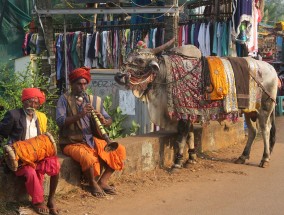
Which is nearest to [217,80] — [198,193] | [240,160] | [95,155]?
[240,160]

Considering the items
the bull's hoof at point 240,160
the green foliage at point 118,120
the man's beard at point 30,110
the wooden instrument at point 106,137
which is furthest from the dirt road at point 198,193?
the green foliage at point 118,120

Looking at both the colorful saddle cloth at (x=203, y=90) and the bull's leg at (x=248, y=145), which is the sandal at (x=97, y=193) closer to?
the colorful saddle cloth at (x=203, y=90)

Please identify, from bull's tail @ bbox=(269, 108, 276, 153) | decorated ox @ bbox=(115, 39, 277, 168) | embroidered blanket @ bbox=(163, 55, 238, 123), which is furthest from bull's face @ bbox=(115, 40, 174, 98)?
bull's tail @ bbox=(269, 108, 276, 153)

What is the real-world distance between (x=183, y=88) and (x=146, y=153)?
1097 mm

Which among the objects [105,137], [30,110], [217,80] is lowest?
[105,137]

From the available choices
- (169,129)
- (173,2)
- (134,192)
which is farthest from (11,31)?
(134,192)

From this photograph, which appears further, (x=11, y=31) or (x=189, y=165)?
(x=11, y=31)

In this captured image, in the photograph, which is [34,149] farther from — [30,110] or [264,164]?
[264,164]

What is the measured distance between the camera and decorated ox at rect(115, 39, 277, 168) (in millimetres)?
7043

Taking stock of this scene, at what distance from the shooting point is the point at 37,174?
16.3ft

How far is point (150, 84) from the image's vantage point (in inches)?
281

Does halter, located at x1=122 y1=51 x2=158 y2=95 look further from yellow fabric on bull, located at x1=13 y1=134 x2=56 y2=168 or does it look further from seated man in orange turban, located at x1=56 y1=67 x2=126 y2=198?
yellow fabric on bull, located at x1=13 y1=134 x2=56 y2=168

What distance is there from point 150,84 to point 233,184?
1.86 metres

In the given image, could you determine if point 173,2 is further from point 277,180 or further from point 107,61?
point 277,180
